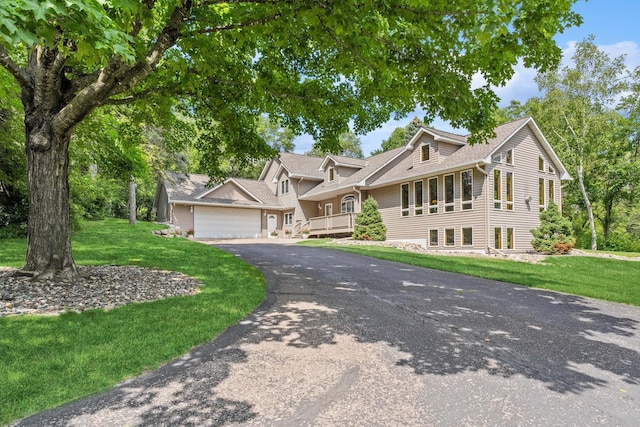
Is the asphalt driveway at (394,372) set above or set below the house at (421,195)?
below

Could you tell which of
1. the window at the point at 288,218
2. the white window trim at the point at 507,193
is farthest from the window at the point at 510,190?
the window at the point at 288,218

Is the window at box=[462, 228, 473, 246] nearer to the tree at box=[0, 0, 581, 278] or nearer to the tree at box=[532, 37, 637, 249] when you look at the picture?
the tree at box=[0, 0, 581, 278]

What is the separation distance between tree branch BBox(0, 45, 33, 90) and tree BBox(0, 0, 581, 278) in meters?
0.02

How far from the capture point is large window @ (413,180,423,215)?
20.7 meters

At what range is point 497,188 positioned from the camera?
18016 mm

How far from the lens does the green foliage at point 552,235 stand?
1708cm

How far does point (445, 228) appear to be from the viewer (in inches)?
761

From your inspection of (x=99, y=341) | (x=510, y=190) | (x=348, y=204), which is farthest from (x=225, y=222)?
(x=99, y=341)

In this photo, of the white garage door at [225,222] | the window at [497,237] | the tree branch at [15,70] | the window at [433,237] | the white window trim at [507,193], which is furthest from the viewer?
the white garage door at [225,222]

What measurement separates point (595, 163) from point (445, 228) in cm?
1430

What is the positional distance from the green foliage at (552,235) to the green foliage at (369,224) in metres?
7.96

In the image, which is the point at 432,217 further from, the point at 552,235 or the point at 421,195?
the point at 552,235

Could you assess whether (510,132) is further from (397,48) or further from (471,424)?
(471,424)

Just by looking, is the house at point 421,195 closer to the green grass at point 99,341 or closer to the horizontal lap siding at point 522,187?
the horizontal lap siding at point 522,187
